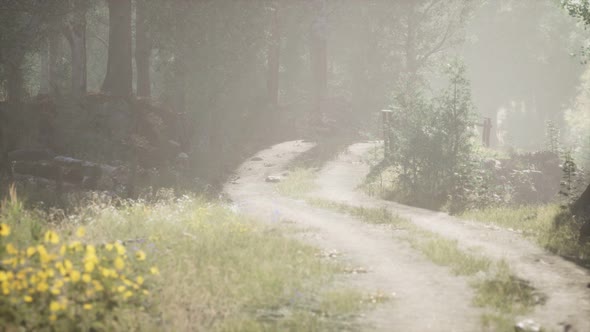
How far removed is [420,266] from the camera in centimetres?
1148

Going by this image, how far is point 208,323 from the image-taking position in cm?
799

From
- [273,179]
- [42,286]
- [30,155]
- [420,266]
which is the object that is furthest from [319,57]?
[42,286]

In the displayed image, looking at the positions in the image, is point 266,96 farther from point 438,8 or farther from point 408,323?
point 408,323

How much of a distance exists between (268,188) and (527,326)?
51.6ft

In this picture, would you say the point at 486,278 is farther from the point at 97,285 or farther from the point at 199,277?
the point at 97,285

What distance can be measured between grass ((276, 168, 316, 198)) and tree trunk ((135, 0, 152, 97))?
11.1m

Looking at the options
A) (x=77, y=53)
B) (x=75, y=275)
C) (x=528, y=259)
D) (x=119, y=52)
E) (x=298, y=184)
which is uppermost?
(x=77, y=53)

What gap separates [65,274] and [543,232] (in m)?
11.5

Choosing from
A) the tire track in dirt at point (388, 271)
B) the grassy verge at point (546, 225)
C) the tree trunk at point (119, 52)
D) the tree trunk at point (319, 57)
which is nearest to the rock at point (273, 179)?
the tire track in dirt at point (388, 271)

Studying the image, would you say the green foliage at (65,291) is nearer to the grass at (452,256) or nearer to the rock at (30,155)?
the grass at (452,256)

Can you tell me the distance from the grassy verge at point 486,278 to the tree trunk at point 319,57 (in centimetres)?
2477

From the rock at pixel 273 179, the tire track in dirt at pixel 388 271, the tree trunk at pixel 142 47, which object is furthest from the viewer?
the tree trunk at pixel 142 47

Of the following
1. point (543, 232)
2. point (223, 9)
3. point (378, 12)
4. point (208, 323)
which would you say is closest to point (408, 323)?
point (208, 323)

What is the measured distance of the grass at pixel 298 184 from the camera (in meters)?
21.6
